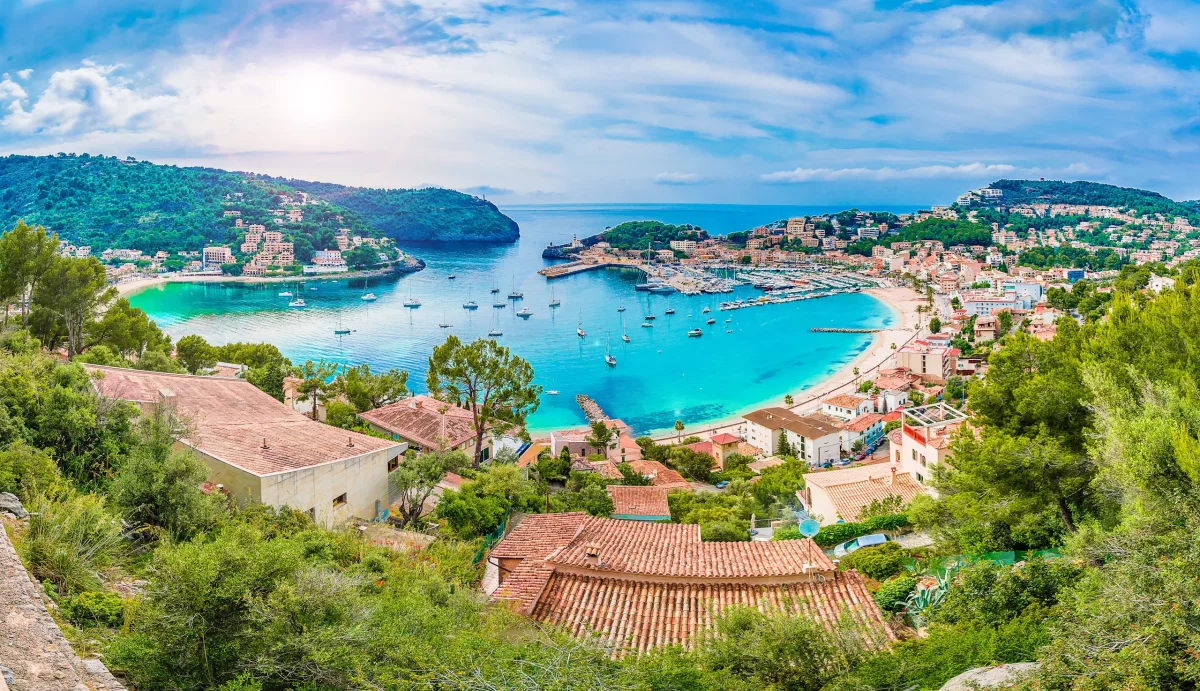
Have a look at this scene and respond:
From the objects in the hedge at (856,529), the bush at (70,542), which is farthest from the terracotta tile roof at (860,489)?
the bush at (70,542)

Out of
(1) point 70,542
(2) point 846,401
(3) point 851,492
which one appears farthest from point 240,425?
(2) point 846,401

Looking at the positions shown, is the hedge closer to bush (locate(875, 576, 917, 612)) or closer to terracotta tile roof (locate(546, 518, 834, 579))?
terracotta tile roof (locate(546, 518, 834, 579))

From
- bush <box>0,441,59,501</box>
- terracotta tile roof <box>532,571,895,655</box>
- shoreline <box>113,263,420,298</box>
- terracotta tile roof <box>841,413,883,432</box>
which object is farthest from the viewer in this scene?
shoreline <box>113,263,420,298</box>

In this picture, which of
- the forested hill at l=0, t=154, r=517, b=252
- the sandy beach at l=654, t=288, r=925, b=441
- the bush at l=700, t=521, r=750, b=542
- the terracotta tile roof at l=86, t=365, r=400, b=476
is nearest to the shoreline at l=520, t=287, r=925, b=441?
the sandy beach at l=654, t=288, r=925, b=441

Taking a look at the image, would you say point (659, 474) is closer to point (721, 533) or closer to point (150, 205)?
point (721, 533)

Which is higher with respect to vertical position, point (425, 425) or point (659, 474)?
point (425, 425)

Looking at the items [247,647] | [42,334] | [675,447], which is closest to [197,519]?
[247,647]
